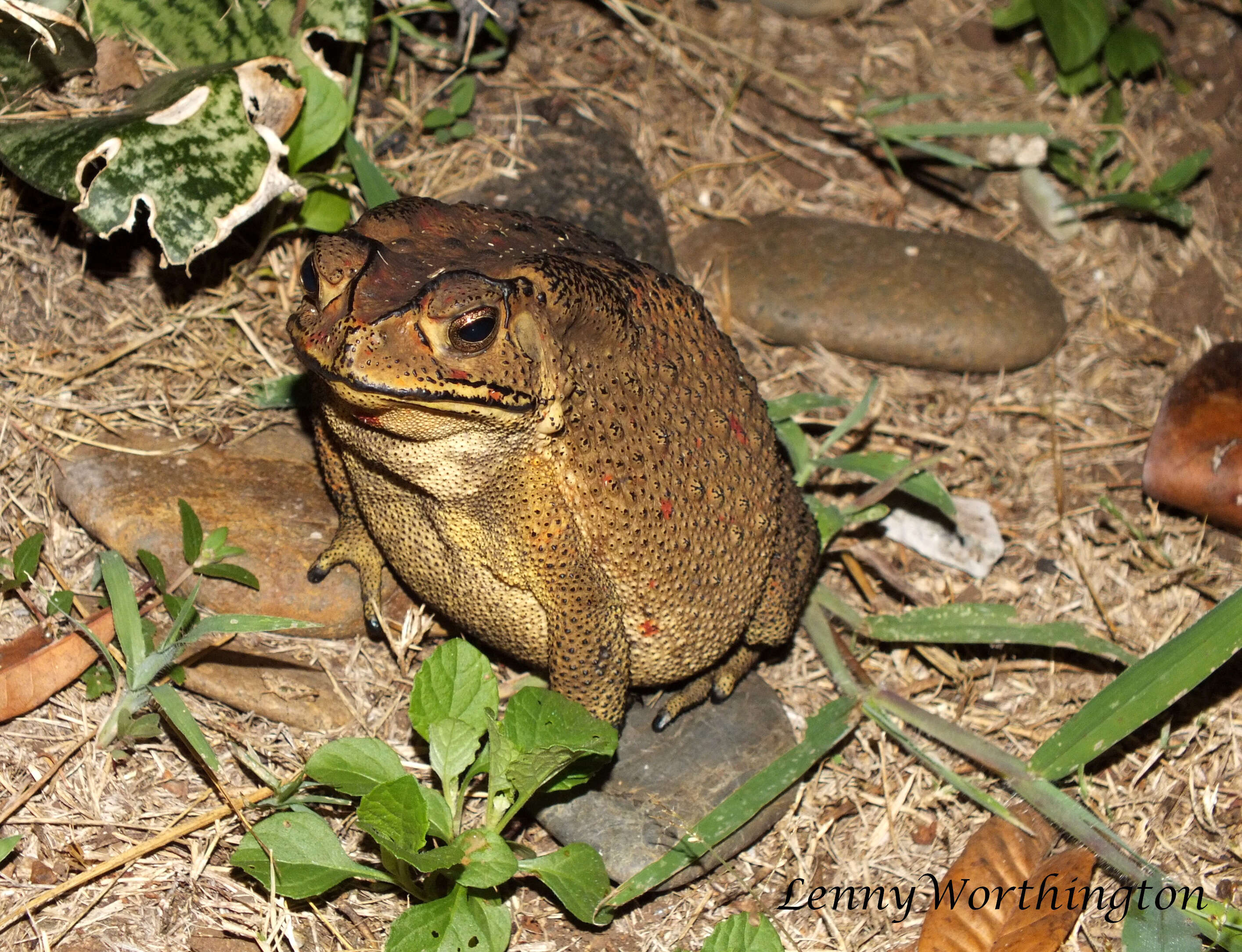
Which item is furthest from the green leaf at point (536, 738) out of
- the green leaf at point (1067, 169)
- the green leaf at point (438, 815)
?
the green leaf at point (1067, 169)

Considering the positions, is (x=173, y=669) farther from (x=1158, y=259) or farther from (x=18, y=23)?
(x=1158, y=259)

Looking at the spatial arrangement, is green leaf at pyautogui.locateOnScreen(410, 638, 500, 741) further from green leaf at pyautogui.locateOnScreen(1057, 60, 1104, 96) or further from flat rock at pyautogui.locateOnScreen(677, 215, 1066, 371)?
green leaf at pyautogui.locateOnScreen(1057, 60, 1104, 96)

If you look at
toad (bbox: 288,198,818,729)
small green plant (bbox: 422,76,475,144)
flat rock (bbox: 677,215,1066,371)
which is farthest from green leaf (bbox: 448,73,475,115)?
toad (bbox: 288,198,818,729)

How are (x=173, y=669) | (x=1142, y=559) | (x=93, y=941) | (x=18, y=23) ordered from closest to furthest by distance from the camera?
(x=93, y=941) < (x=173, y=669) < (x=18, y=23) < (x=1142, y=559)

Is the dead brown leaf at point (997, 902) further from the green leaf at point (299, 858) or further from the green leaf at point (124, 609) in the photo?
the green leaf at point (124, 609)

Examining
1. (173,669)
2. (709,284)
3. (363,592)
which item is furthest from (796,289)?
(173,669)

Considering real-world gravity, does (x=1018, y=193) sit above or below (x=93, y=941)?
above
